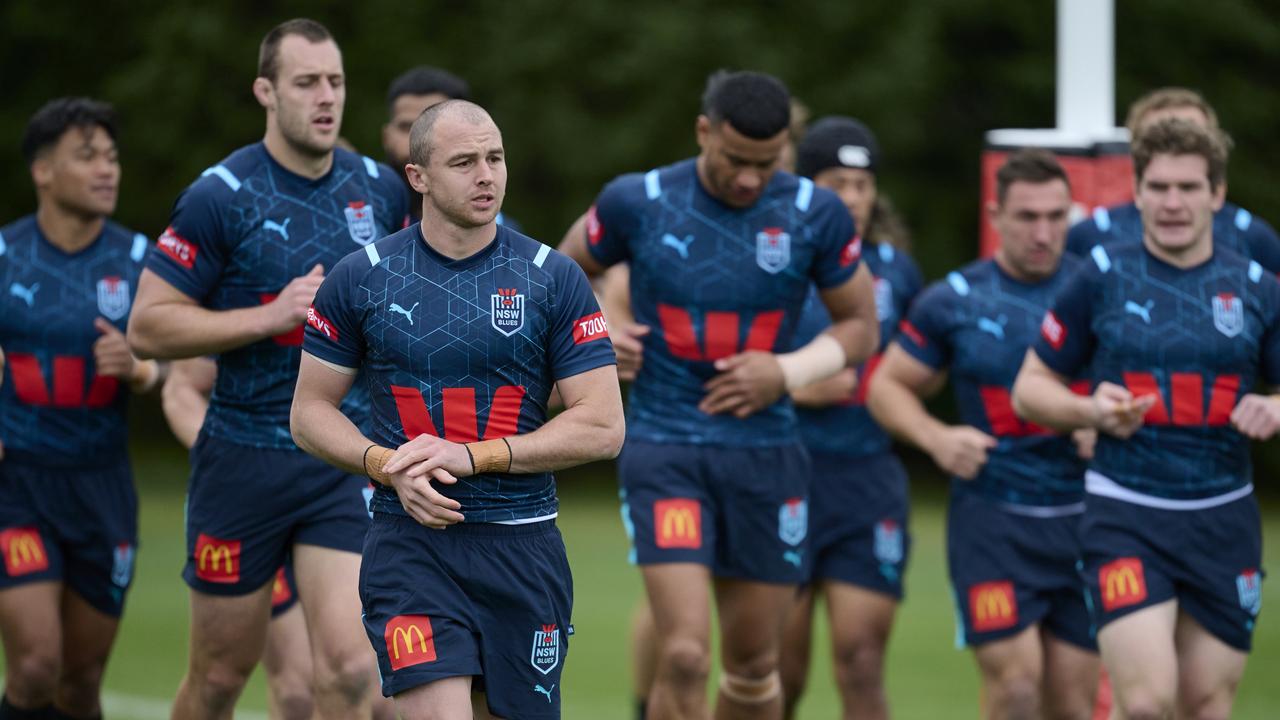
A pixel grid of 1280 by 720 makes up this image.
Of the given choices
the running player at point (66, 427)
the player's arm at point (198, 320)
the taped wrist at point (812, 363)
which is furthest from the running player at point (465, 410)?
the running player at point (66, 427)

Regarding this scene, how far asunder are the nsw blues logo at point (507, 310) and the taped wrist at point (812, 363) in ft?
6.96

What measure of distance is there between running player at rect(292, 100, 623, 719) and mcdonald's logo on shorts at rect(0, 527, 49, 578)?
2.70 m

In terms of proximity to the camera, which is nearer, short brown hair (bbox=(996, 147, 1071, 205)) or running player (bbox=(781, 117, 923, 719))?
short brown hair (bbox=(996, 147, 1071, 205))

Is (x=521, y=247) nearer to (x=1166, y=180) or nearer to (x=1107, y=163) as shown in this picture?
(x=1166, y=180)

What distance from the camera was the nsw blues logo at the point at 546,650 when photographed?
5.61 meters

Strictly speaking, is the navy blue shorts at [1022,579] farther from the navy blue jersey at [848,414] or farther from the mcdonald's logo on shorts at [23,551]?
the mcdonald's logo on shorts at [23,551]

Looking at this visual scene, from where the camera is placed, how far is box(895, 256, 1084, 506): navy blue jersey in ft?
27.1

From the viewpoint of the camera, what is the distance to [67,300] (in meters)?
8.01

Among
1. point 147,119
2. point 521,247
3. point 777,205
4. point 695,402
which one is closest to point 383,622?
point 521,247

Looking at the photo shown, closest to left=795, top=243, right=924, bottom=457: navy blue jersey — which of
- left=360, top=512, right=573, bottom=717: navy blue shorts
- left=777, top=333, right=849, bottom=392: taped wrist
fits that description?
left=777, top=333, right=849, bottom=392: taped wrist

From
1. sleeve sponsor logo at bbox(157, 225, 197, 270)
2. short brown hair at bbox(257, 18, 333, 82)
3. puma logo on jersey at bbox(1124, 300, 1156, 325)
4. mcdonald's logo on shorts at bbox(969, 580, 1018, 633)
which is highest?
short brown hair at bbox(257, 18, 333, 82)

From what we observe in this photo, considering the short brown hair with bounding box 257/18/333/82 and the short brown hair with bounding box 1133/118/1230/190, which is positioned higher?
the short brown hair with bounding box 257/18/333/82

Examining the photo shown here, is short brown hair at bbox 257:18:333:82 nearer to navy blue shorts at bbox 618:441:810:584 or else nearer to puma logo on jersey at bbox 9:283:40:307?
puma logo on jersey at bbox 9:283:40:307

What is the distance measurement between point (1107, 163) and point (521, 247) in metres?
5.49
